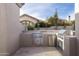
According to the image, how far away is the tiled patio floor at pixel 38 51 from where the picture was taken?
2930mm

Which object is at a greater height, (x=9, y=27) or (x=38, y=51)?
(x=9, y=27)

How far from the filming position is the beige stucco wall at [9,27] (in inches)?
113

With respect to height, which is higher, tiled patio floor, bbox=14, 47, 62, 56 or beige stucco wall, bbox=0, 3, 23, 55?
beige stucco wall, bbox=0, 3, 23, 55

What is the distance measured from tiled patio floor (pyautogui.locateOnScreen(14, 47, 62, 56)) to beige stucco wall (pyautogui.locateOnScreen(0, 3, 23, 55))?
120mm

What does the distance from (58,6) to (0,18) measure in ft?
3.42

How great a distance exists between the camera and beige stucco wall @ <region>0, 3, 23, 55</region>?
287 centimetres

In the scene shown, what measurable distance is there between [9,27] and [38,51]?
0.67 meters

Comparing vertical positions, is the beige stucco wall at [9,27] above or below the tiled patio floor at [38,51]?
above

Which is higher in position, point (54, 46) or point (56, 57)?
point (54, 46)

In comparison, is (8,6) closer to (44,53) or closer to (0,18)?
(0,18)

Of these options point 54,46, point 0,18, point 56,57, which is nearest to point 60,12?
point 54,46

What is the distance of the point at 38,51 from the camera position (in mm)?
2951

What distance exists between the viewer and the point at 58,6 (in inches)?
114

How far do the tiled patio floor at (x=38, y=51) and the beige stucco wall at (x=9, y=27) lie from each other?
0.39 feet
